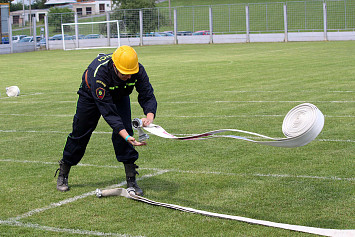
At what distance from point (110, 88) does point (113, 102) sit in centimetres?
34

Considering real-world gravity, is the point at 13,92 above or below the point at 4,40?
below

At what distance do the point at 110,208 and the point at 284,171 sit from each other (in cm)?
267

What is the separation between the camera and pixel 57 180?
7.65 metres

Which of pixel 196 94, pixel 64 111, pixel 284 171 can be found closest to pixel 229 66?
pixel 196 94

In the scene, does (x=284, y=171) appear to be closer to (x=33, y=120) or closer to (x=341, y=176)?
(x=341, y=176)

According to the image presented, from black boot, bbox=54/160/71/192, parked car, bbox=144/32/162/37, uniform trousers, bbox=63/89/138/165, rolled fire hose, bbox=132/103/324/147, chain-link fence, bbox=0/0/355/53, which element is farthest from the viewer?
parked car, bbox=144/32/162/37

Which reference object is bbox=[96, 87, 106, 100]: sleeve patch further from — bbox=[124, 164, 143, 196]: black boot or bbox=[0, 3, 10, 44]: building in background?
bbox=[0, 3, 10, 44]: building in background

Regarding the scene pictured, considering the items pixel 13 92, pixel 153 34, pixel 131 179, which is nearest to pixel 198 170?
pixel 131 179

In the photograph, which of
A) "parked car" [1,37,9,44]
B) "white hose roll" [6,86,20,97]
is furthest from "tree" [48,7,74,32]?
"white hose roll" [6,86,20,97]

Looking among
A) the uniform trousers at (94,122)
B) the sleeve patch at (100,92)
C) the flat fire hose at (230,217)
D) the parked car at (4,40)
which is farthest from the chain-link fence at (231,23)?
the sleeve patch at (100,92)

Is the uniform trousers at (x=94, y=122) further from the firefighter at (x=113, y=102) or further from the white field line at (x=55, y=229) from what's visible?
the white field line at (x=55, y=229)

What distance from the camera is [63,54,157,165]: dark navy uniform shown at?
259 inches

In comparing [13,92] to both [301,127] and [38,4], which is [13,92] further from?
[38,4]

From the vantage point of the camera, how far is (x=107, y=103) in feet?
21.5
